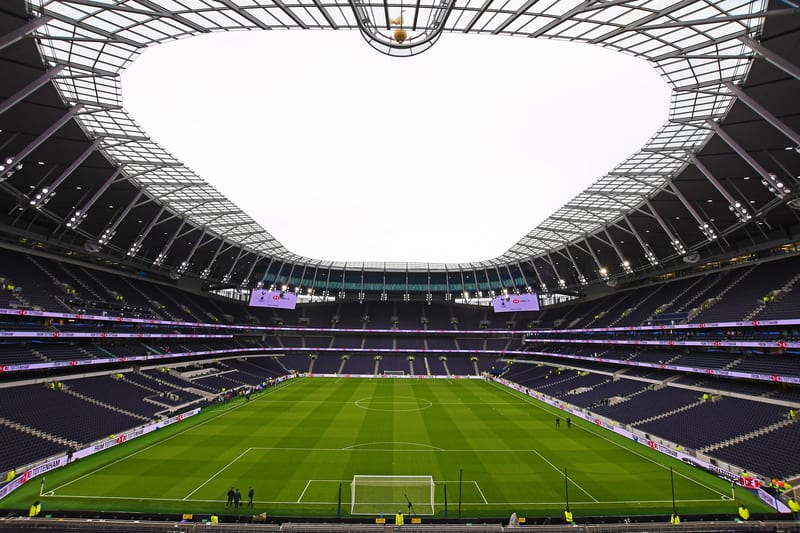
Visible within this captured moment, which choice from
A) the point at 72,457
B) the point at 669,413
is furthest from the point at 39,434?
the point at 669,413

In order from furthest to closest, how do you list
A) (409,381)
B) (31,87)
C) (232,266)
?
(232,266) → (409,381) → (31,87)

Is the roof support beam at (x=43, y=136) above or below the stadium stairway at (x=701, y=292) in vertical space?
above

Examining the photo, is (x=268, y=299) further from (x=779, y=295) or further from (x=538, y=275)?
(x=779, y=295)

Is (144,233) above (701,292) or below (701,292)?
above

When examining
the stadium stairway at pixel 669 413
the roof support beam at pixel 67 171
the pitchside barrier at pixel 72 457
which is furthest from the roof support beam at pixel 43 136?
the stadium stairway at pixel 669 413

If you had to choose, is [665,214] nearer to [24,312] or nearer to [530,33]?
[530,33]

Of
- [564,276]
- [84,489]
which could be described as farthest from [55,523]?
[564,276]

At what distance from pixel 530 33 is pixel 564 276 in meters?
59.8

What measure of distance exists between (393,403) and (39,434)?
99.1ft

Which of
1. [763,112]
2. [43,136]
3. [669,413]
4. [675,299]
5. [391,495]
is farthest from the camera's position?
[675,299]

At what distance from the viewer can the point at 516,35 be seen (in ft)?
61.5

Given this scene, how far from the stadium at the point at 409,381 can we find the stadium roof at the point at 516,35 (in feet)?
0.61

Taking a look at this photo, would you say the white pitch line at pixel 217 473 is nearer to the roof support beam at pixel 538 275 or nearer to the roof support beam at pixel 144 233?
the roof support beam at pixel 144 233

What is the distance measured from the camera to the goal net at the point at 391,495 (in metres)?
18.0
